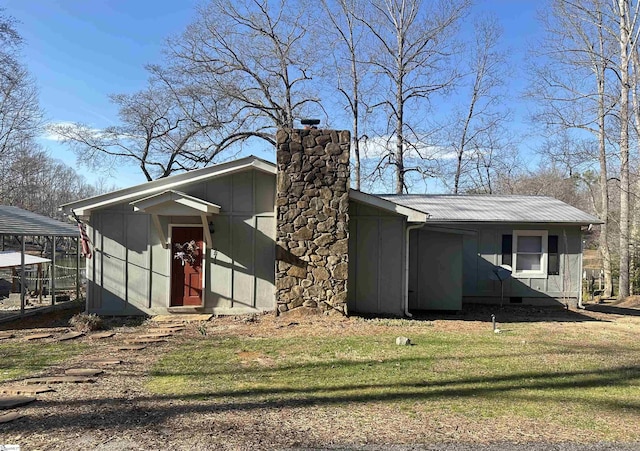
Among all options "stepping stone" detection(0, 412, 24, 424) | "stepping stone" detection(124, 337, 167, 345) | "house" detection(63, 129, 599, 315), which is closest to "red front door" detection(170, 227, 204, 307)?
"house" detection(63, 129, 599, 315)

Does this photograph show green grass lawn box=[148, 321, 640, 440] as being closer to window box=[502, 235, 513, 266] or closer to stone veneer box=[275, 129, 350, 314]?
stone veneer box=[275, 129, 350, 314]

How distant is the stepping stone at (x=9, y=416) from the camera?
160 inches

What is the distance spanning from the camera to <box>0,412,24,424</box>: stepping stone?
160 inches

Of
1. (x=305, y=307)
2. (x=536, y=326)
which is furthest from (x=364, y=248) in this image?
(x=536, y=326)

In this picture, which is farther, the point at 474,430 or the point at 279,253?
the point at 279,253

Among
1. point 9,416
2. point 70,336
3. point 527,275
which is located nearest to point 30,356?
point 70,336

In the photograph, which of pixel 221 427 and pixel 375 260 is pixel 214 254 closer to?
pixel 375 260

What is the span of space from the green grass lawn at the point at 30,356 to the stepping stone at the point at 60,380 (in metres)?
0.36

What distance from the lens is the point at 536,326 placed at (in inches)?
388

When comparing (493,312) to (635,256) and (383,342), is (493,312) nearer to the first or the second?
(383,342)

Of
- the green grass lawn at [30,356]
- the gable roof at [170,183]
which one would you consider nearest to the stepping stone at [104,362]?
the green grass lawn at [30,356]

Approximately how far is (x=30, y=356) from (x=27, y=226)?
18.9ft

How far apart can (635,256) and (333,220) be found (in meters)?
15.1

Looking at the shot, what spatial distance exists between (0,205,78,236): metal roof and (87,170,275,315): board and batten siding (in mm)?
1959
